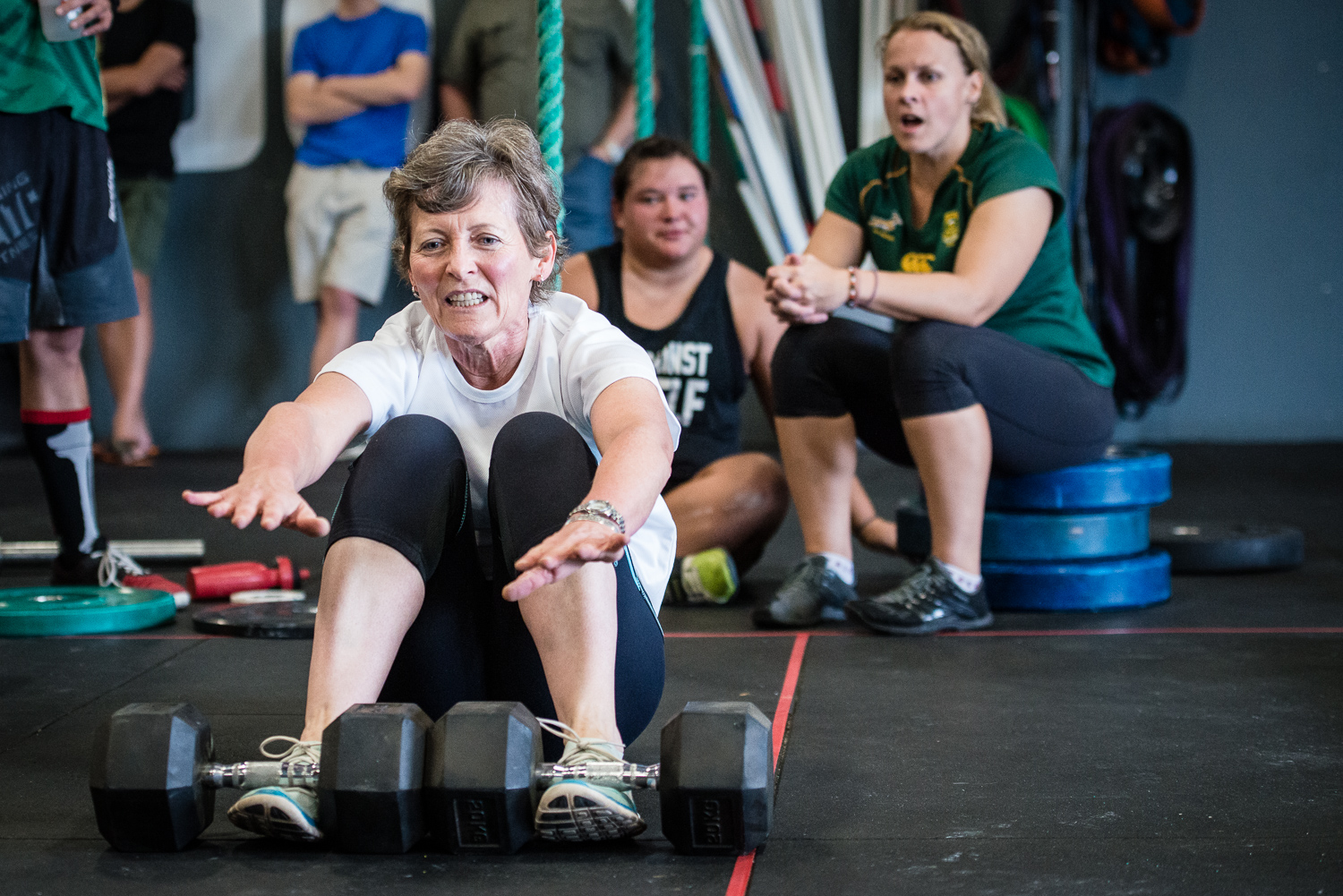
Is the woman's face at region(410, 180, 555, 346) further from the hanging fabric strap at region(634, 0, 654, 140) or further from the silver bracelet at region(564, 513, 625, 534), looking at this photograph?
the hanging fabric strap at region(634, 0, 654, 140)

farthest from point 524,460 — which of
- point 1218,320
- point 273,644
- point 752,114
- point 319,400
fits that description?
point 1218,320

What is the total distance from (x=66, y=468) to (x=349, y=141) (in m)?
2.55

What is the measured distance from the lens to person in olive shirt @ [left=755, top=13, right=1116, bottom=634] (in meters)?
2.28

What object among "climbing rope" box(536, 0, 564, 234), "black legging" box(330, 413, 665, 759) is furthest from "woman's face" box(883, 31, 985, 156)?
"black legging" box(330, 413, 665, 759)

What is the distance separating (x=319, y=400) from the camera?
140cm

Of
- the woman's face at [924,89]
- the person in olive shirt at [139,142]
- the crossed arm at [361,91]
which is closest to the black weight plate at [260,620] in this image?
the woman's face at [924,89]

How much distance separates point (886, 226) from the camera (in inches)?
100

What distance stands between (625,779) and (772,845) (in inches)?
6.2

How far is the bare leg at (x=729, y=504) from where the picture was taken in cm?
270

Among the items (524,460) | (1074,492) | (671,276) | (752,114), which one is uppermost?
(752,114)

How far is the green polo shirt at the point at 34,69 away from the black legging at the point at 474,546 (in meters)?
1.39

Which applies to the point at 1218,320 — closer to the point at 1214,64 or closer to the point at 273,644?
the point at 1214,64

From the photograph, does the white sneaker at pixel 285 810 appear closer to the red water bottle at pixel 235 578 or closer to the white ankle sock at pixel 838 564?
the white ankle sock at pixel 838 564

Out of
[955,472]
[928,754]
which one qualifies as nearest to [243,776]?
[928,754]
